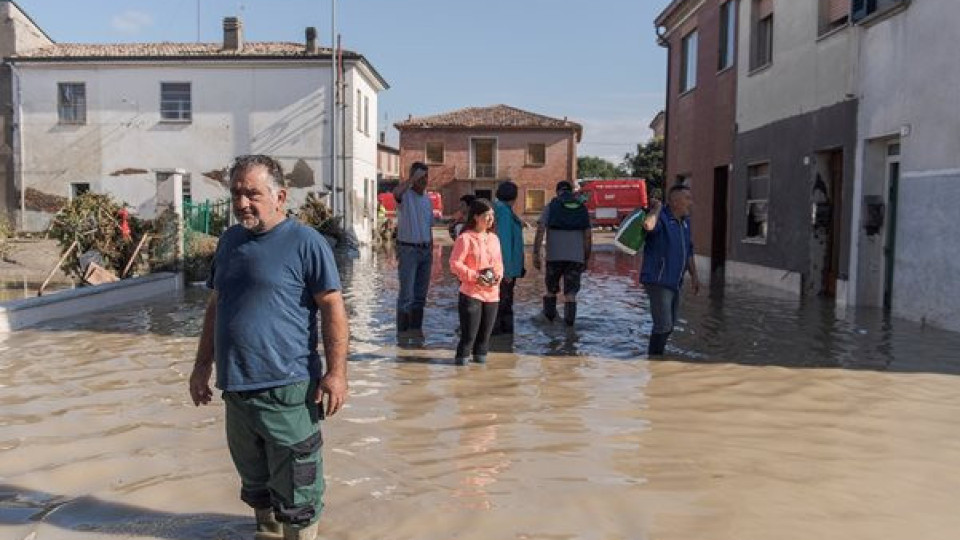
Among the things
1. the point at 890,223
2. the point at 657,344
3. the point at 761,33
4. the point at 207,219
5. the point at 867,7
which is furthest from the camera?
the point at 207,219

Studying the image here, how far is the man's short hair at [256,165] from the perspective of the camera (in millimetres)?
3463

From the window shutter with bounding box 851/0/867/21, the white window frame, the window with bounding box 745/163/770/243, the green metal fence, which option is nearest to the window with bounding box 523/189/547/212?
the white window frame

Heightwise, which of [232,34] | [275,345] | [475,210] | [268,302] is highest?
[232,34]

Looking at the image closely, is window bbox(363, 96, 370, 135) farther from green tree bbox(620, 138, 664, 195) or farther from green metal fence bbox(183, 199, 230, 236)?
green tree bbox(620, 138, 664, 195)

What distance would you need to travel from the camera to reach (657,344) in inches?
309

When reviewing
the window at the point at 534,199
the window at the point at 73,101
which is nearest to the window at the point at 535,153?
the window at the point at 534,199

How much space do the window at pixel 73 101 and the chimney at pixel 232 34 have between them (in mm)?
5153

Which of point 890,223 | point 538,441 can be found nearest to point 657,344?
point 538,441

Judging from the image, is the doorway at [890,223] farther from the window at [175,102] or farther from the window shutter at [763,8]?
the window at [175,102]

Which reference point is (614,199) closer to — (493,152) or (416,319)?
(493,152)

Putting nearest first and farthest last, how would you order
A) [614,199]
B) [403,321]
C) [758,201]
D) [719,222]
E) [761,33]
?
1. [403,321]
2. [758,201]
3. [761,33]
4. [719,222]
5. [614,199]

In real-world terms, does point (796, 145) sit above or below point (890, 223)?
above

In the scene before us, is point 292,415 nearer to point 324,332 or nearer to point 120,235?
point 324,332

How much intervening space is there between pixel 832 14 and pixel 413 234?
8.05 meters
